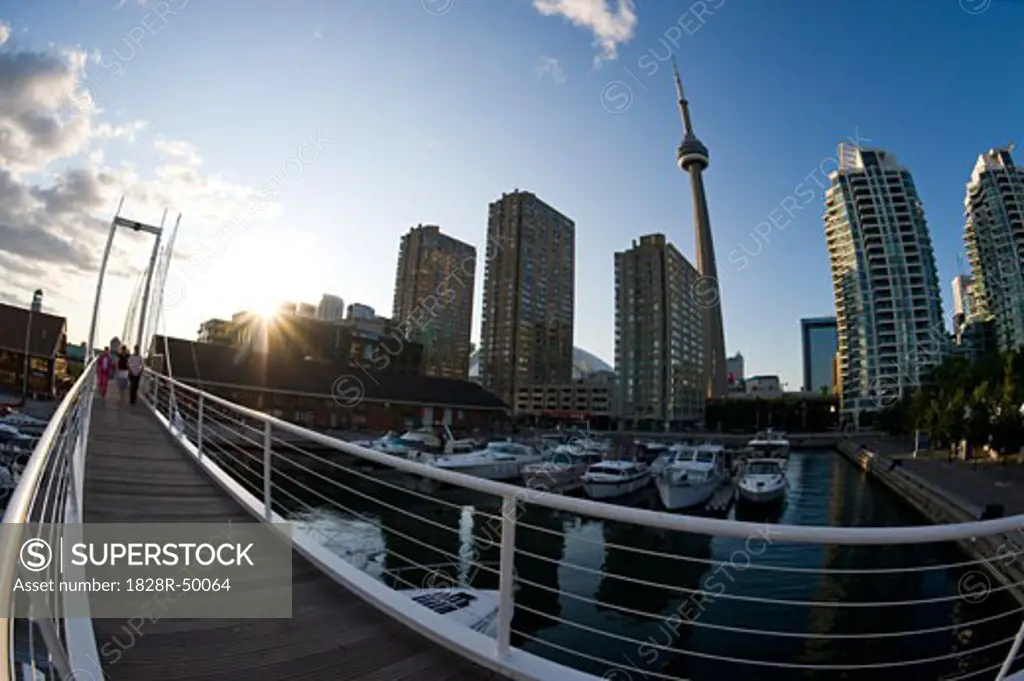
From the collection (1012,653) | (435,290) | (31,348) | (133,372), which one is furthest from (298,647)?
(435,290)

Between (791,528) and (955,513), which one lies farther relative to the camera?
(955,513)

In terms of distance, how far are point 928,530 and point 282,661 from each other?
8.52 ft

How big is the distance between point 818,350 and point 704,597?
194m

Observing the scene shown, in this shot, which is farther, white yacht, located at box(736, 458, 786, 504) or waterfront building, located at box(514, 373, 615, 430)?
waterfront building, located at box(514, 373, 615, 430)

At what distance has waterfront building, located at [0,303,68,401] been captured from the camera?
2841cm

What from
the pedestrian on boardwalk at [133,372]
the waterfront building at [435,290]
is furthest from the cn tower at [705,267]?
the pedestrian on boardwalk at [133,372]

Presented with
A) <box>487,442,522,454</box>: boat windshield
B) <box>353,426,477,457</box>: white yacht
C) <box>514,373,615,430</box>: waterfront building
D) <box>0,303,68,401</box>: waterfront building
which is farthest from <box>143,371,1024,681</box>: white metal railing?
<box>514,373,615,430</box>: waterfront building

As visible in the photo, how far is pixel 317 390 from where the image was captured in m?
37.0

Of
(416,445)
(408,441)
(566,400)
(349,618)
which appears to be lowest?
(416,445)

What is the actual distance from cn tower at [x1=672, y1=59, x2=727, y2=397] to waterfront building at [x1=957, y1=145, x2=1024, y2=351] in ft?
110

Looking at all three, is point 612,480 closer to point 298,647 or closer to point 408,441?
point 408,441

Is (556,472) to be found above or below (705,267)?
below

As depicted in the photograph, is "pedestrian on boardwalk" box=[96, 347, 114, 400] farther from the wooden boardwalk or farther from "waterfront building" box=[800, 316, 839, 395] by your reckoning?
"waterfront building" box=[800, 316, 839, 395]

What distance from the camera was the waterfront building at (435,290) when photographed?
98.9 metres
